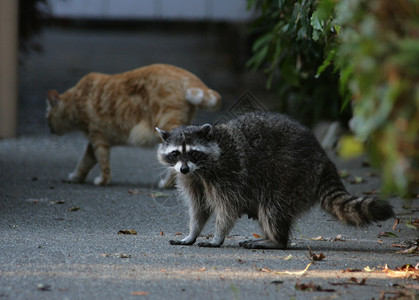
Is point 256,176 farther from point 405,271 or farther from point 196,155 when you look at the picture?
point 405,271

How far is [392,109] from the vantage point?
2.98 meters

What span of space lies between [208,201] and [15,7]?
632 cm

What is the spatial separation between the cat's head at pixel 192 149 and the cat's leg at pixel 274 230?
24.0 inches

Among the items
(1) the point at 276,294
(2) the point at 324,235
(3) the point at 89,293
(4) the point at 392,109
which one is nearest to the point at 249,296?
(1) the point at 276,294

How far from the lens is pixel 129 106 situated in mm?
8086

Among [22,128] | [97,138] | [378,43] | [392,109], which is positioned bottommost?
[22,128]

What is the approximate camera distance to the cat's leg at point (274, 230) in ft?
17.8

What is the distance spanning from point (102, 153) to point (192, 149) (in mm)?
3016

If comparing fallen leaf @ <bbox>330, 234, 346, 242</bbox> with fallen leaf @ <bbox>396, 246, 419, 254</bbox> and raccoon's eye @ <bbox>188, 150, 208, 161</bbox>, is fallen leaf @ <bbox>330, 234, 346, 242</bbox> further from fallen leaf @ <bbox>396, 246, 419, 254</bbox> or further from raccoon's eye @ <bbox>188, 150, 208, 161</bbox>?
raccoon's eye @ <bbox>188, 150, 208, 161</bbox>

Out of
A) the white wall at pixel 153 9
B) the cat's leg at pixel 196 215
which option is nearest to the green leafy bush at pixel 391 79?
the cat's leg at pixel 196 215

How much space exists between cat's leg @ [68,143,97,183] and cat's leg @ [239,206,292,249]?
11.0 ft

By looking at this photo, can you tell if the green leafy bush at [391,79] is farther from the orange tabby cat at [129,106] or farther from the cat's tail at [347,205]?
the orange tabby cat at [129,106]

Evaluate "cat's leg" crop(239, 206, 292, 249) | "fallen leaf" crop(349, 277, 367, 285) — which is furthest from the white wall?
"fallen leaf" crop(349, 277, 367, 285)

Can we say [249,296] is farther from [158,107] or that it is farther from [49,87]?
[49,87]
